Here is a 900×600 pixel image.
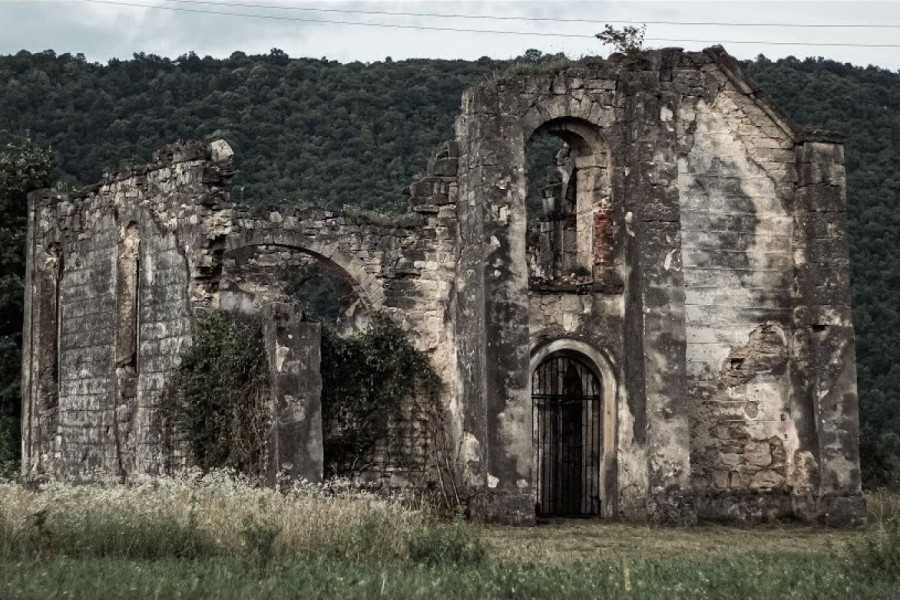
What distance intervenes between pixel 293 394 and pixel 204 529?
6251mm

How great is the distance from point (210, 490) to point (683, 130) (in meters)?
9.41

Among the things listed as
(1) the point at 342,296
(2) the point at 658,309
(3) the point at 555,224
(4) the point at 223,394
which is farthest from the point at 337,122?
(2) the point at 658,309

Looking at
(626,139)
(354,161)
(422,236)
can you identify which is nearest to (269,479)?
(422,236)

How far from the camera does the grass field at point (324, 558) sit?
40.8 feet

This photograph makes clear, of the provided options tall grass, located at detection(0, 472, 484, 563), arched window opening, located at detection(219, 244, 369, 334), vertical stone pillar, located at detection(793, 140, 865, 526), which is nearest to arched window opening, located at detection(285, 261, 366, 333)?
arched window opening, located at detection(219, 244, 369, 334)

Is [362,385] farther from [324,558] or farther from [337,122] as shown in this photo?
[337,122]

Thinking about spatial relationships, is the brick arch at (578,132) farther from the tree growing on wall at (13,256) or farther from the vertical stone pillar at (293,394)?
the tree growing on wall at (13,256)

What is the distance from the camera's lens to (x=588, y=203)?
23172 millimetres

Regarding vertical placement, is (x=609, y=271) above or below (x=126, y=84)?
below

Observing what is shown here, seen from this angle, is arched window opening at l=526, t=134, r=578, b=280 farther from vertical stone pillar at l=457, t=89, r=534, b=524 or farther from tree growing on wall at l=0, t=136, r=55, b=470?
tree growing on wall at l=0, t=136, r=55, b=470

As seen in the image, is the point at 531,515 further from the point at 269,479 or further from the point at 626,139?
the point at 626,139

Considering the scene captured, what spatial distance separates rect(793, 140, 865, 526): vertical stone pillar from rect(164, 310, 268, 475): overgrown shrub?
774 cm

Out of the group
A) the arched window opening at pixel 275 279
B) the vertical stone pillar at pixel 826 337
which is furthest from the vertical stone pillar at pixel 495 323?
the vertical stone pillar at pixel 826 337

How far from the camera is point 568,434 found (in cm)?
2448
